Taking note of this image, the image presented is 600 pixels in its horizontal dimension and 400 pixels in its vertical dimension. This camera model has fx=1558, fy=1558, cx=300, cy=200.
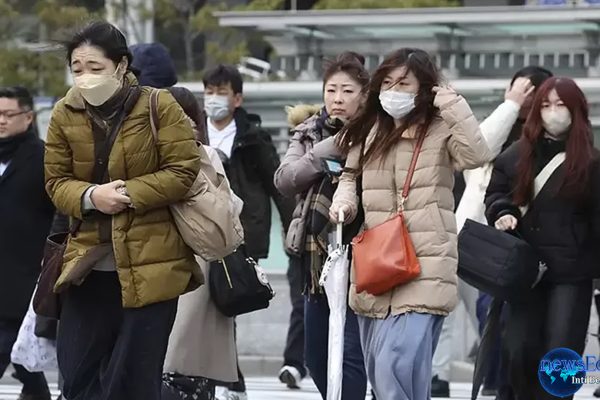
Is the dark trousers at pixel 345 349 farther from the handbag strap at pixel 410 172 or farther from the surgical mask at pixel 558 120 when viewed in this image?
the surgical mask at pixel 558 120

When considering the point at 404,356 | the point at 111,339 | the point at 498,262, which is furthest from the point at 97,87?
the point at 498,262

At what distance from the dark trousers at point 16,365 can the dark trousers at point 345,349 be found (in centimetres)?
207

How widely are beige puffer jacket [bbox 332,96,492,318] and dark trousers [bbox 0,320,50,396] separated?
2728 millimetres

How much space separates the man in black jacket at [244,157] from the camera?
31.2 feet

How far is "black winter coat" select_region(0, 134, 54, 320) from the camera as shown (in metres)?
8.88

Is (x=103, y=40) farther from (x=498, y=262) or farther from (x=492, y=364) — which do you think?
(x=492, y=364)

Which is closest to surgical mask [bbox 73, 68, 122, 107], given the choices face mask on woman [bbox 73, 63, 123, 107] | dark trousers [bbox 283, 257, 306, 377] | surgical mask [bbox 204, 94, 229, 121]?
Answer: face mask on woman [bbox 73, 63, 123, 107]

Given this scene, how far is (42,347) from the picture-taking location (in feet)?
28.4

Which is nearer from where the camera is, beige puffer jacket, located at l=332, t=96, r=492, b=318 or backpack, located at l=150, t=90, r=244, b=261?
backpack, located at l=150, t=90, r=244, b=261

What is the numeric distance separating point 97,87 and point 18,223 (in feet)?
8.35

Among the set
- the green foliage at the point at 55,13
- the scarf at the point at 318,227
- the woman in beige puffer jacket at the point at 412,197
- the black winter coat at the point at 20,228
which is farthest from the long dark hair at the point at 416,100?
the green foliage at the point at 55,13

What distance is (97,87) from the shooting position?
6.51 m

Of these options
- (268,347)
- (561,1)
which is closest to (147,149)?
(268,347)

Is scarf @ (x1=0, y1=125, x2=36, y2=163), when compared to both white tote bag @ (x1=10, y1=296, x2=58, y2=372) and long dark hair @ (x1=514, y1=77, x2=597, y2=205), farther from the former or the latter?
long dark hair @ (x1=514, y1=77, x2=597, y2=205)
